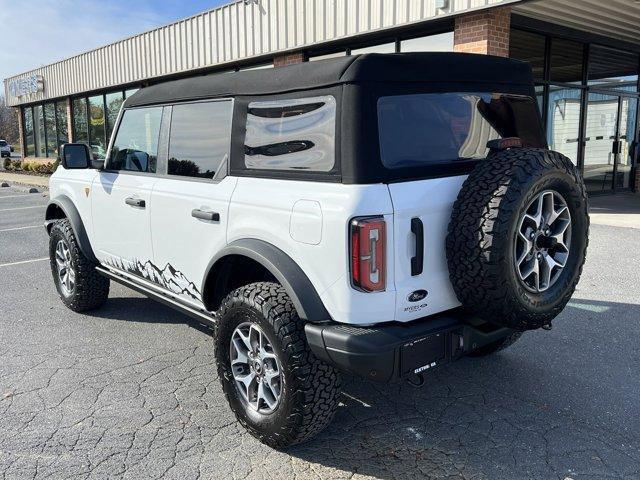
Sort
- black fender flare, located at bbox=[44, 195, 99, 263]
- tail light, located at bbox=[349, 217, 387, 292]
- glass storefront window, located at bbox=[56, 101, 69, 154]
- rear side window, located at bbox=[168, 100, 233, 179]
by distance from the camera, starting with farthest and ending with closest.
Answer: glass storefront window, located at bbox=[56, 101, 69, 154] → black fender flare, located at bbox=[44, 195, 99, 263] → rear side window, located at bbox=[168, 100, 233, 179] → tail light, located at bbox=[349, 217, 387, 292]

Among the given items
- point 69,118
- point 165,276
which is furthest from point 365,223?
point 69,118

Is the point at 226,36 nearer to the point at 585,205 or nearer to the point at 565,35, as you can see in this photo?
the point at 565,35

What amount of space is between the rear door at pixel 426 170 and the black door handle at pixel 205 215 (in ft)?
3.47

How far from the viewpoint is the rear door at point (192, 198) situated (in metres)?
3.23

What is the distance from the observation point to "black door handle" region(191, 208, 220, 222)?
3.16 metres

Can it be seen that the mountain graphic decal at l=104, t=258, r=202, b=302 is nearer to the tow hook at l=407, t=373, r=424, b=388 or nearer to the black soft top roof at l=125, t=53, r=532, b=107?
the black soft top roof at l=125, t=53, r=532, b=107

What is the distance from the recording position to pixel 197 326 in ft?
15.4

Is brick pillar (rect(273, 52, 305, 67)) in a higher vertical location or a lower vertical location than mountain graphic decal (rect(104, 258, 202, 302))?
higher

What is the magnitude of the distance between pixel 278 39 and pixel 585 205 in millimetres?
10268

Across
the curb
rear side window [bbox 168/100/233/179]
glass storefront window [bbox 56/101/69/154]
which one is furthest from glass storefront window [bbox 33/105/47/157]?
rear side window [bbox 168/100/233/179]

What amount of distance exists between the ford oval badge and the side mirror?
3.06 m

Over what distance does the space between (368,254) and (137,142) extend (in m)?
2.39

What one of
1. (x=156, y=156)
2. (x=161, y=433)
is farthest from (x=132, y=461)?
(x=156, y=156)

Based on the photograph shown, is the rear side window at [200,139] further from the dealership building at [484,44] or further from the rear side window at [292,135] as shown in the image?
the dealership building at [484,44]
